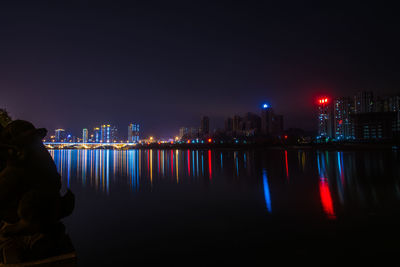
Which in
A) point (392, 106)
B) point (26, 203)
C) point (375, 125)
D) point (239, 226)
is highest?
point (392, 106)

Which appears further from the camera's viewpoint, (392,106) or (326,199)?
(392,106)

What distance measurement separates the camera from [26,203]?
2.19 metres

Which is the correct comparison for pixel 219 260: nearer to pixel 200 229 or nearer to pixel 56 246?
pixel 200 229

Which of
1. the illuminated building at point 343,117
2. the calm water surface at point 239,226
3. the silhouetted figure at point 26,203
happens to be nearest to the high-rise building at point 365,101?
the illuminated building at point 343,117

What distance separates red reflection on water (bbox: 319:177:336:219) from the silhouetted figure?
6830 mm

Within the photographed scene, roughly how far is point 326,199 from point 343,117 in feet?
398

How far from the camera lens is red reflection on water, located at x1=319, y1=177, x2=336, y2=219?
23.9 feet

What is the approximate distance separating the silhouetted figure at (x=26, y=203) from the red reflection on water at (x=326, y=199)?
683 centimetres

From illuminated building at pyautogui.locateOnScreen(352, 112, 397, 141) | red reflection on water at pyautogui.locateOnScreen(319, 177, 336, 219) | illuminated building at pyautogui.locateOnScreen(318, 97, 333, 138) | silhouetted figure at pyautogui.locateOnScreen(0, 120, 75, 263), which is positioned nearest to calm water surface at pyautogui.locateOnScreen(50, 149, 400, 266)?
red reflection on water at pyautogui.locateOnScreen(319, 177, 336, 219)

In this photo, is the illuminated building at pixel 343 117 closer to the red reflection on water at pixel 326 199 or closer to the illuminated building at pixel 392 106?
the illuminated building at pixel 392 106

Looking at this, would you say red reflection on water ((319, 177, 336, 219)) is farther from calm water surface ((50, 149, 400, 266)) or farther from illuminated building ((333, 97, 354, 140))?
illuminated building ((333, 97, 354, 140))

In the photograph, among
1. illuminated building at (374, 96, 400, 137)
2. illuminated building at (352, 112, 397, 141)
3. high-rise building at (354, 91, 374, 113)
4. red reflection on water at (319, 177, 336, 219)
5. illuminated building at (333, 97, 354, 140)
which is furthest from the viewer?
high-rise building at (354, 91, 374, 113)

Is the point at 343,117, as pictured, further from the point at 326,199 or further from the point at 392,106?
the point at 326,199

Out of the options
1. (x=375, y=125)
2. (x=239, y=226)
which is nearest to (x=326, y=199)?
(x=239, y=226)
